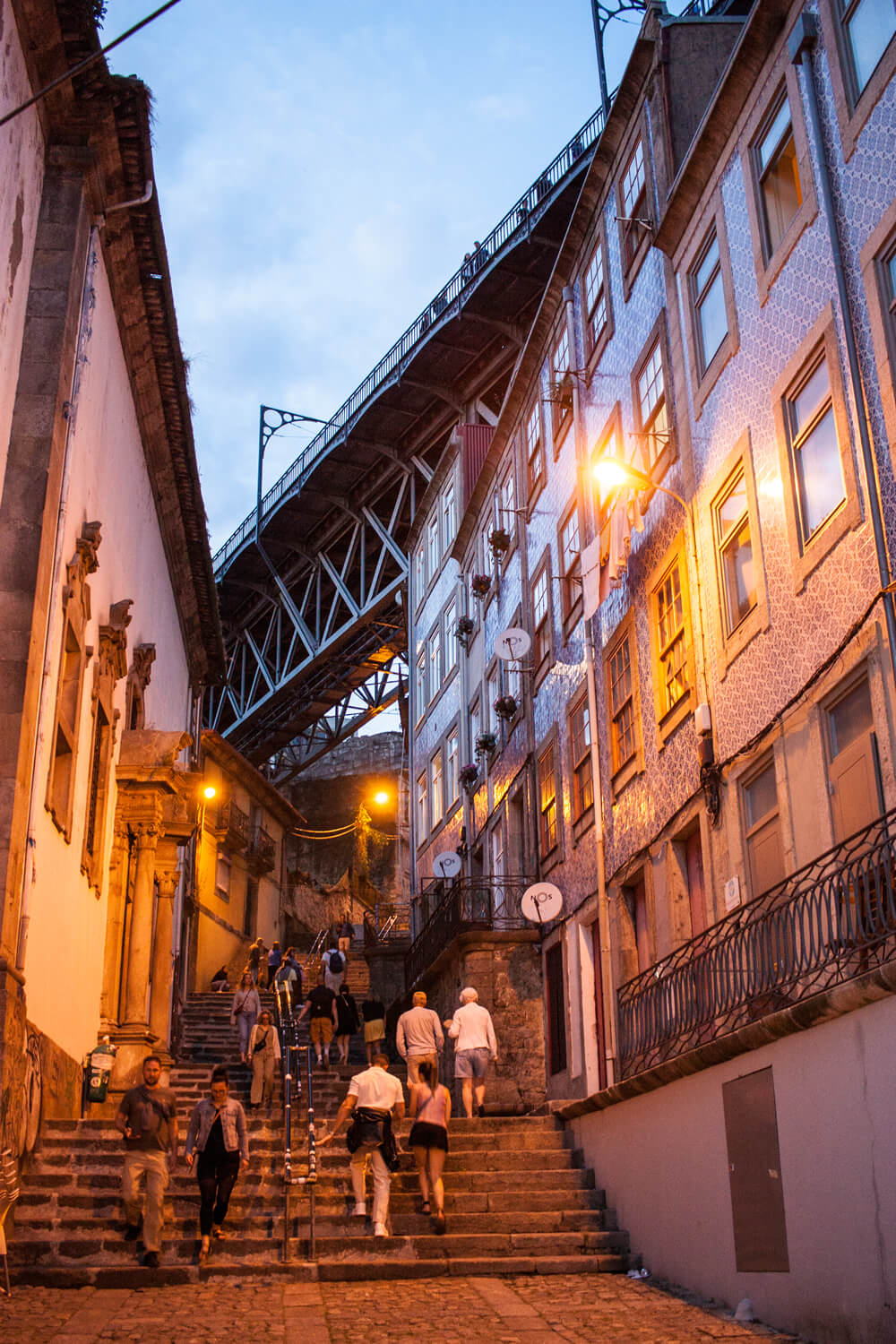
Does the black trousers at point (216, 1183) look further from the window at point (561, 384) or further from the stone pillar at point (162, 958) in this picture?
the window at point (561, 384)

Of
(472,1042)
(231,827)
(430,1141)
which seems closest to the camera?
(430,1141)

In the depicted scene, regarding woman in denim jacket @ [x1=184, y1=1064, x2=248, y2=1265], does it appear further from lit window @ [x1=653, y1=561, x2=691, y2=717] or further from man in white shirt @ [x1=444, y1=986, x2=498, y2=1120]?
lit window @ [x1=653, y1=561, x2=691, y2=717]

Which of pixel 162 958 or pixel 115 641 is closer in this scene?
pixel 115 641

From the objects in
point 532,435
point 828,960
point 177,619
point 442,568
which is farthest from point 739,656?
point 442,568

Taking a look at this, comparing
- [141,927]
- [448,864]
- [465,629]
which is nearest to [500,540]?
[465,629]

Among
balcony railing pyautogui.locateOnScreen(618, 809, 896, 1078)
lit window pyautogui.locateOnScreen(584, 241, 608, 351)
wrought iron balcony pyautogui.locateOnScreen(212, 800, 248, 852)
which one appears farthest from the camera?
wrought iron balcony pyautogui.locateOnScreen(212, 800, 248, 852)

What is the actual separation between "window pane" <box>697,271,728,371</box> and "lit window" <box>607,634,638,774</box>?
12.0ft

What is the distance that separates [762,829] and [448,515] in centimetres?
2060

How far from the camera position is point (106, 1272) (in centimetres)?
1023

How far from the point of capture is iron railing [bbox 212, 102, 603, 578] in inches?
1191

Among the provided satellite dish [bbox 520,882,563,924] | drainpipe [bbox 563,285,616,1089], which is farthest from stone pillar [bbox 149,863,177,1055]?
drainpipe [bbox 563,285,616,1089]

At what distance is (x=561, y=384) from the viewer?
824 inches

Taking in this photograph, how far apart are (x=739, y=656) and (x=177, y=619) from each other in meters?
14.2

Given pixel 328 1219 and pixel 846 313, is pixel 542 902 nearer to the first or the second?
pixel 328 1219
